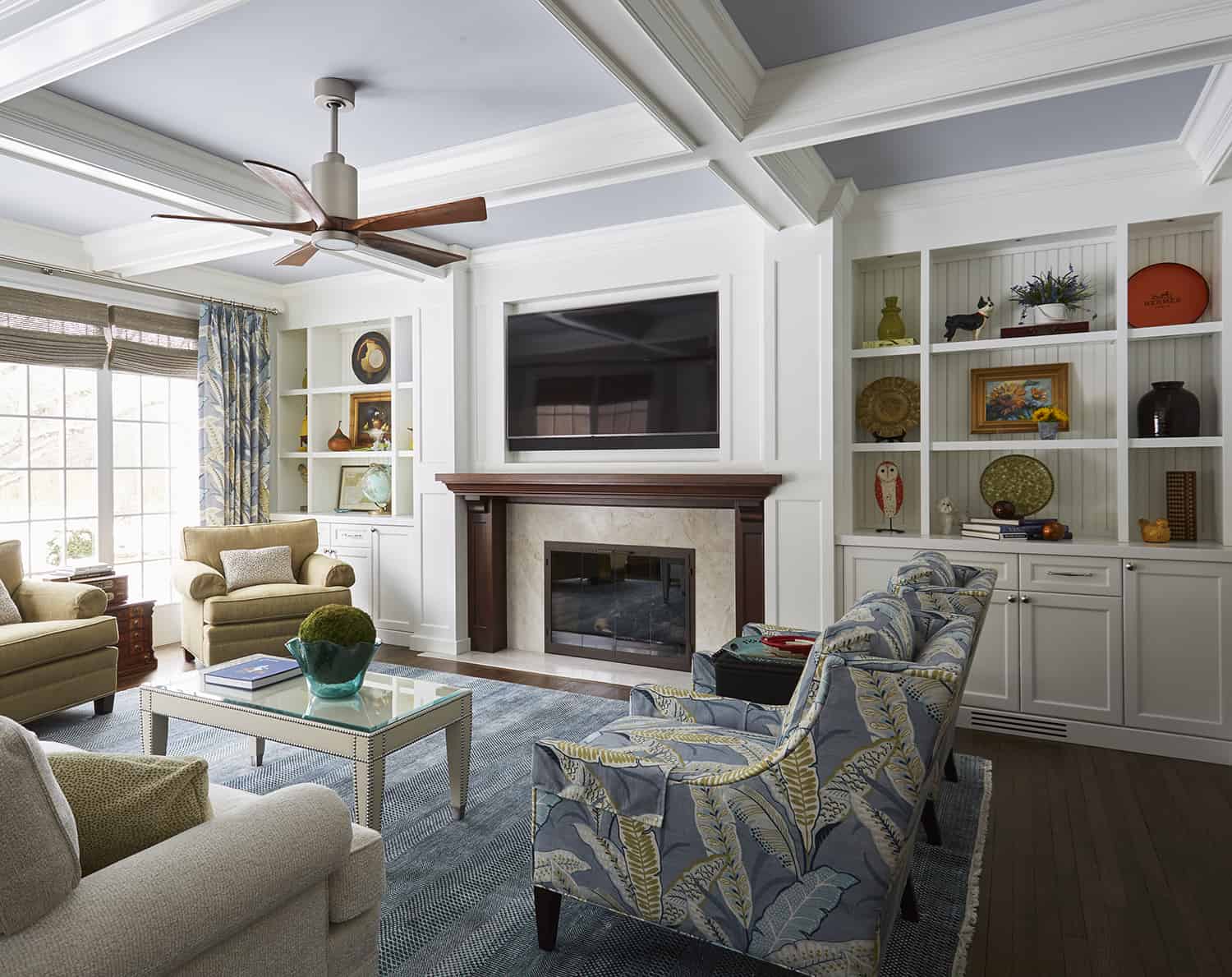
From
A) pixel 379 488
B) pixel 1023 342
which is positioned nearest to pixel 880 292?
pixel 1023 342

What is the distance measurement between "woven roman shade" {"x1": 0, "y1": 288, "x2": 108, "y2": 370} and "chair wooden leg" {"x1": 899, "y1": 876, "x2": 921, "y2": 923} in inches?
205

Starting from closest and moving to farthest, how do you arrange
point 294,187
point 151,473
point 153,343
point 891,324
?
point 294,187 → point 891,324 → point 153,343 → point 151,473

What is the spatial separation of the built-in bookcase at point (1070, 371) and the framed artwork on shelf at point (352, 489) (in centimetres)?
358

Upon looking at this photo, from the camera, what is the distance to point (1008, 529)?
3701 mm

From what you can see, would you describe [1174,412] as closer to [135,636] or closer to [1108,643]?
[1108,643]

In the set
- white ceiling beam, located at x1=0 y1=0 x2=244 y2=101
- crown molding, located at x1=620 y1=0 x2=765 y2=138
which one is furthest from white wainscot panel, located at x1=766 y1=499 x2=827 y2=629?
white ceiling beam, located at x1=0 y1=0 x2=244 y2=101

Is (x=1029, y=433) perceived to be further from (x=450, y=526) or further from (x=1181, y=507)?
(x=450, y=526)

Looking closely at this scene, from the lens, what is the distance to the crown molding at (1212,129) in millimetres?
2852

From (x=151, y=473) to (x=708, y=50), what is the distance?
4.80 metres

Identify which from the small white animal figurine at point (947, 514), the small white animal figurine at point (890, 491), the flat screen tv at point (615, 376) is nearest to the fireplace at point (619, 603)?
the flat screen tv at point (615, 376)

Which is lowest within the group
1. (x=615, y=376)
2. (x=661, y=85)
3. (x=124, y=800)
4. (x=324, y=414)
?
(x=124, y=800)

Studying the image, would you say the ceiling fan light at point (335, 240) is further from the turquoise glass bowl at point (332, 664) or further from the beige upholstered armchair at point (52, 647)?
the beige upholstered armchair at point (52, 647)

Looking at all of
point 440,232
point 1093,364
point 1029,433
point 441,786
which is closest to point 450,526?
point 440,232

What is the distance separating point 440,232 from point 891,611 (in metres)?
3.72
